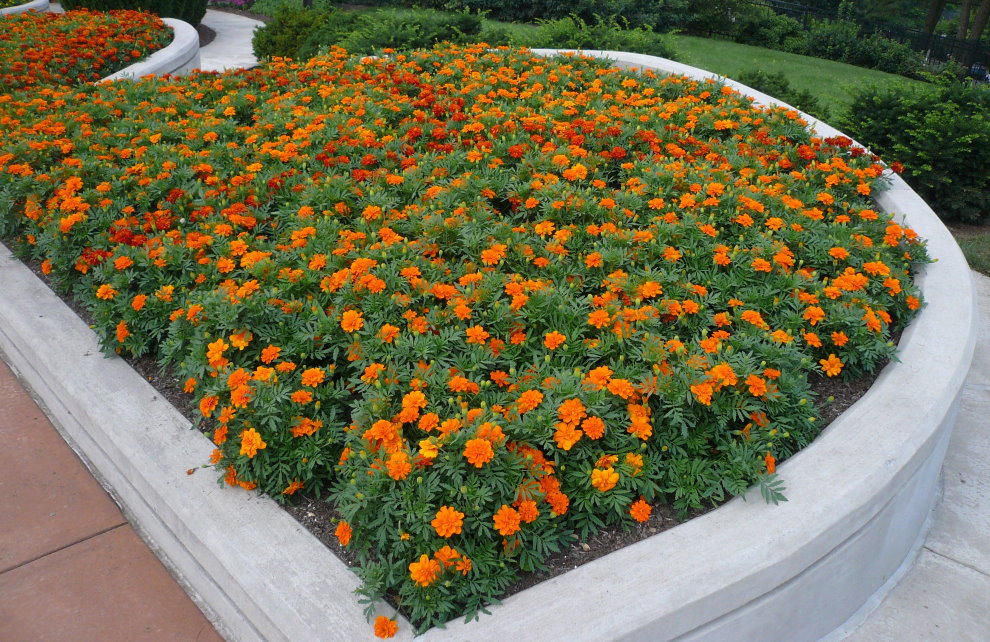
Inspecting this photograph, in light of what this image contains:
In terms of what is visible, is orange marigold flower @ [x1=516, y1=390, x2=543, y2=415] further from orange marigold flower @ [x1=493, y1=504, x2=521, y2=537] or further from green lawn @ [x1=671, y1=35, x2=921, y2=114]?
green lawn @ [x1=671, y1=35, x2=921, y2=114]

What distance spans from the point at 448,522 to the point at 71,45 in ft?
27.3

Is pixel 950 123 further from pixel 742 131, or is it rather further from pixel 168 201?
pixel 168 201

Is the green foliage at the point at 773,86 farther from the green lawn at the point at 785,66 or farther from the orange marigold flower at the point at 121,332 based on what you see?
the orange marigold flower at the point at 121,332

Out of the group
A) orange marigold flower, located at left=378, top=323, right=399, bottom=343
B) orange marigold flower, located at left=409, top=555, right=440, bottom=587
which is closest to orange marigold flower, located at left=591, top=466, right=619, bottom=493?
orange marigold flower, located at left=409, top=555, right=440, bottom=587

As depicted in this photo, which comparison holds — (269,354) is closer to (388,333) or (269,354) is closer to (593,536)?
(388,333)

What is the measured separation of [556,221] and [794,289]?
1287 mm

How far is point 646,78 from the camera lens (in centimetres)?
652

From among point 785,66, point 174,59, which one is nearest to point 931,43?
point 785,66

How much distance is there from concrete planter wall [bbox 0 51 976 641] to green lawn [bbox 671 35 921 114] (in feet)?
32.7

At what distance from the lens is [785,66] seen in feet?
51.2

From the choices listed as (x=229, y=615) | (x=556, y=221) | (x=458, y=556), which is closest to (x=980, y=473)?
(x=556, y=221)

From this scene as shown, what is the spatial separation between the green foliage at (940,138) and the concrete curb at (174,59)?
747 centimetres

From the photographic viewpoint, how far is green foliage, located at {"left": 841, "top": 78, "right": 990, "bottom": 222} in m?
6.42

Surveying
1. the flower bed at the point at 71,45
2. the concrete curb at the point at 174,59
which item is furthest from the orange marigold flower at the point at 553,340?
the concrete curb at the point at 174,59
